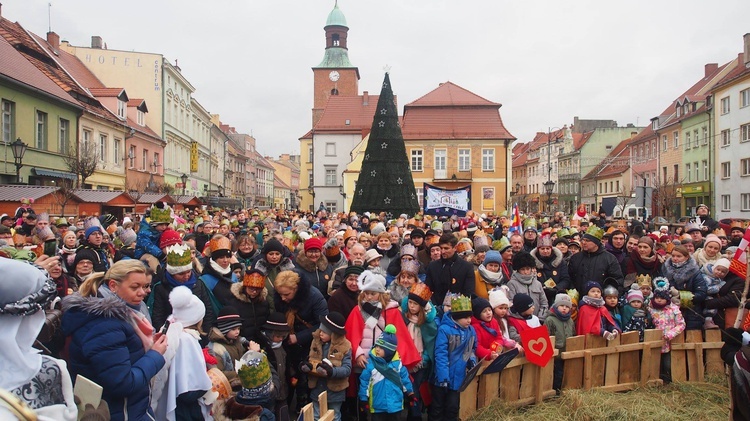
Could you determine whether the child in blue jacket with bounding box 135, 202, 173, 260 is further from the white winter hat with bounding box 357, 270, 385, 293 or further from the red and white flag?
the red and white flag

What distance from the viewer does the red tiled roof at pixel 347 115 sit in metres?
61.4

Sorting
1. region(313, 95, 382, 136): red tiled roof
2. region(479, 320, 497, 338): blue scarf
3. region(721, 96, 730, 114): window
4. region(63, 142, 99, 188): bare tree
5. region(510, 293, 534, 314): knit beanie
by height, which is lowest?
region(479, 320, 497, 338): blue scarf

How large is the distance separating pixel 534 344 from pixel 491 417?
0.82m

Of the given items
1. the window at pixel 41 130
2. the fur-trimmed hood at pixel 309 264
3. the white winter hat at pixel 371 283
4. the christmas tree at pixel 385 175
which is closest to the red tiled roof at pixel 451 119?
the christmas tree at pixel 385 175

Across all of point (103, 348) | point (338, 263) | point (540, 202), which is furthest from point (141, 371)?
point (540, 202)

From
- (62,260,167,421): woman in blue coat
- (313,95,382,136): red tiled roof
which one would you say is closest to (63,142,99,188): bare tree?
(62,260,167,421): woman in blue coat

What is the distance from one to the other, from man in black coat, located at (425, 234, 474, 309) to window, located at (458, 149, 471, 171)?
141 ft

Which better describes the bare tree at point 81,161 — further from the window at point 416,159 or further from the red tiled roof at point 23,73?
the window at point 416,159

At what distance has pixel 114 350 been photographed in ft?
9.95

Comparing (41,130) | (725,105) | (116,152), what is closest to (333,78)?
(116,152)

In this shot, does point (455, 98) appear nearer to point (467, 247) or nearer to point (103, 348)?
point (467, 247)

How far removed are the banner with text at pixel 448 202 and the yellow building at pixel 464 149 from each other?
2936cm

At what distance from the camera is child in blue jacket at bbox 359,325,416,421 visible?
15.8ft

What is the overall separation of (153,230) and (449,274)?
466cm
